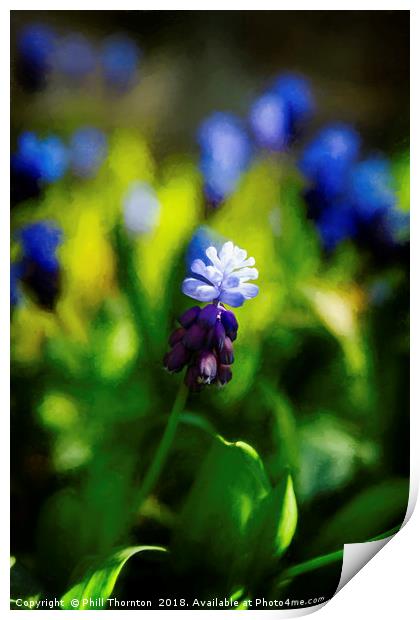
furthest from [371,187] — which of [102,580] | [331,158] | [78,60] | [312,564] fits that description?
[102,580]

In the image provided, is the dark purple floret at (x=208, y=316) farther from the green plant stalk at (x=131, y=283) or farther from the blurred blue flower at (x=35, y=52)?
the blurred blue flower at (x=35, y=52)

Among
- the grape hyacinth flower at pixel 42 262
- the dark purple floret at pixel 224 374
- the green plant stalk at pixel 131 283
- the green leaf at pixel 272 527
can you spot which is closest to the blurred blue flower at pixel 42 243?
the grape hyacinth flower at pixel 42 262

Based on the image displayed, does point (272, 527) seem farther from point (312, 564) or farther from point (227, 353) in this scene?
point (227, 353)

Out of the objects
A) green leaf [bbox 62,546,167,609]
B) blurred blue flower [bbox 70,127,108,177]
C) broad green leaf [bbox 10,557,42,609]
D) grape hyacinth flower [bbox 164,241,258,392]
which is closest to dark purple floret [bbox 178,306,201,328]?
grape hyacinth flower [bbox 164,241,258,392]

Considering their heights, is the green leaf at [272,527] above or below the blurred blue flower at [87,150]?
below

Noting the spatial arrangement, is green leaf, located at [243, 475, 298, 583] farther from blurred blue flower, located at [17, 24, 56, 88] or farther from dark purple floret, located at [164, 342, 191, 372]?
blurred blue flower, located at [17, 24, 56, 88]
